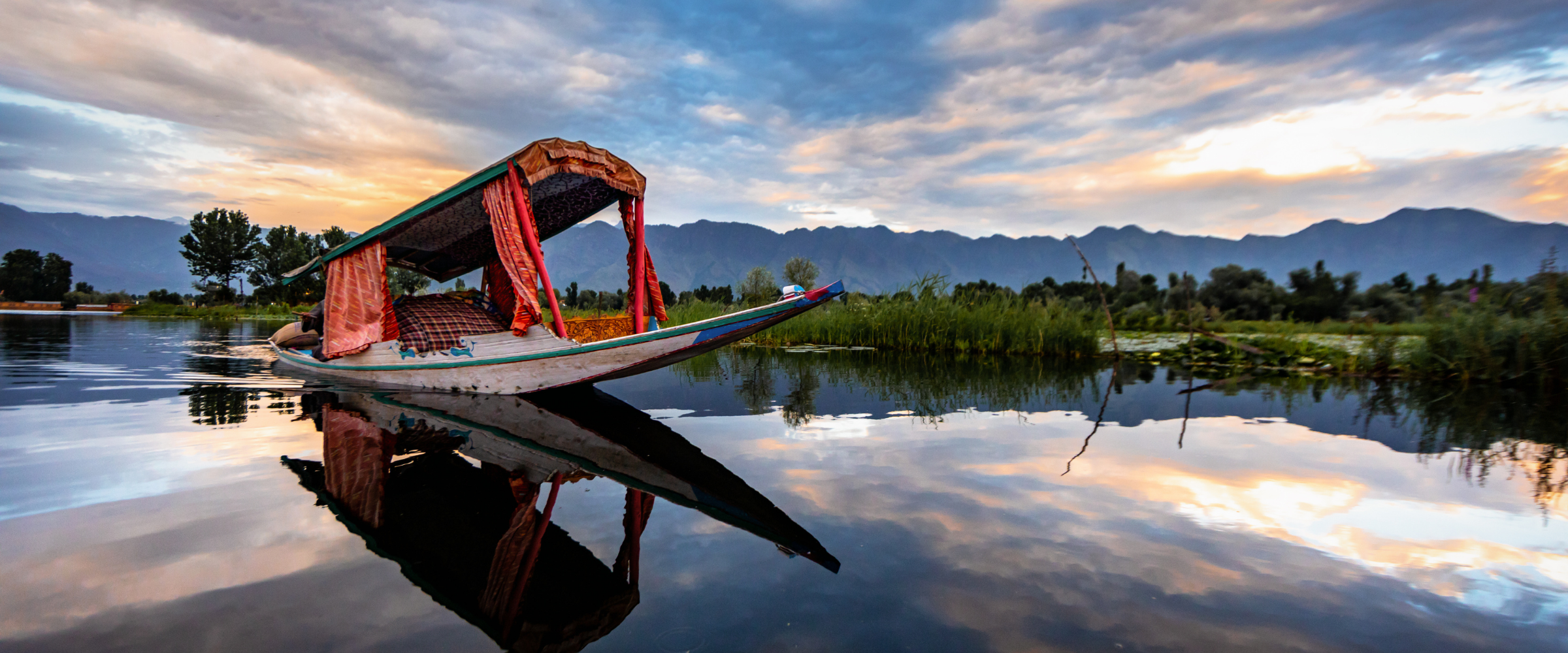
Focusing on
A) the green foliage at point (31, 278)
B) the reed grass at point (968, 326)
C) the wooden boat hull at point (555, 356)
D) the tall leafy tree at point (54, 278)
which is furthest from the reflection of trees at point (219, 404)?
the tall leafy tree at point (54, 278)

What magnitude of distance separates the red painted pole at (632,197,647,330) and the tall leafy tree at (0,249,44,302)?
79624 millimetres

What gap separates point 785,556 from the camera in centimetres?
261

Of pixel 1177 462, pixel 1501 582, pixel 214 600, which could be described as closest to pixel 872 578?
pixel 214 600

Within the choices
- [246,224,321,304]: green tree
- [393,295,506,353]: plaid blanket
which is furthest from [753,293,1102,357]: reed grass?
[246,224,321,304]: green tree

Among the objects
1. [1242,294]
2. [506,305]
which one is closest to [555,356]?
[506,305]

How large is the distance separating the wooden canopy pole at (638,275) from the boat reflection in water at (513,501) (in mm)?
2618

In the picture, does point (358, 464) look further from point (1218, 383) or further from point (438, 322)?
point (1218, 383)

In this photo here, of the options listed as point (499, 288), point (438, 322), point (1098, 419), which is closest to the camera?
point (1098, 419)

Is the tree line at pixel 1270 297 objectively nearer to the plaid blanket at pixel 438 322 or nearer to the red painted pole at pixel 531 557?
the plaid blanket at pixel 438 322

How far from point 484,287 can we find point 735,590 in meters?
9.25

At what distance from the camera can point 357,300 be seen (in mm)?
7594

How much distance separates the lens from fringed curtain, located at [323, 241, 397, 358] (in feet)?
24.8

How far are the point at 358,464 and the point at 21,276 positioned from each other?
83769mm

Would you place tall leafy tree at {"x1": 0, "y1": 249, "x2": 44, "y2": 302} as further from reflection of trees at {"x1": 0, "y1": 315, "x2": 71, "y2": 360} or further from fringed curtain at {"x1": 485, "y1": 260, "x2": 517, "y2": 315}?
fringed curtain at {"x1": 485, "y1": 260, "x2": 517, "y2": 315}
